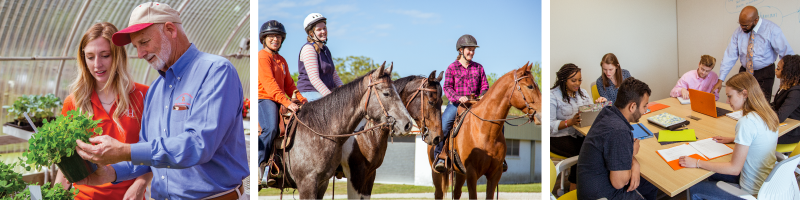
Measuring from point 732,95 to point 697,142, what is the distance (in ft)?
1.59

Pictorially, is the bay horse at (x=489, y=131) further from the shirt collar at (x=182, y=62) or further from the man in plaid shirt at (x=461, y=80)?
the shirt collar at (x=182, y=62)

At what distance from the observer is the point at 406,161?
3752mm

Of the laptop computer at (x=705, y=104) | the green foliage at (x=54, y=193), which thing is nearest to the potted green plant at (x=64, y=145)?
the green foliage at (x=54, y=193)

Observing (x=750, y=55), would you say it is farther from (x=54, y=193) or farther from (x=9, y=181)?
(x=9, y=181)

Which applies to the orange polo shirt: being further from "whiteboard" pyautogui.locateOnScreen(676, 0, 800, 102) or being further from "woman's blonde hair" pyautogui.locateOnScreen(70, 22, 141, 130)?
"whiteboard" pyautogui.locateOnScreen(676, 0, 800, 102)

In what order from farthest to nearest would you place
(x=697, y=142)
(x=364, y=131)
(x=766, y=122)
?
(x=697, y=142) → (x=766, y=122) → (x=364, y=131)

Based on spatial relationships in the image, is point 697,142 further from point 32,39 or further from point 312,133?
point 32,39

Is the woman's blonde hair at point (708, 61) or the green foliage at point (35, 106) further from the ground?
the woman's blonde hair at point (708, 61)

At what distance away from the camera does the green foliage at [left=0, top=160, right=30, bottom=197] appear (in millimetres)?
2900

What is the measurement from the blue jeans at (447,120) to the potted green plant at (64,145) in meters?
2.44

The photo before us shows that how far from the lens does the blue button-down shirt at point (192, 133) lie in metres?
2.70

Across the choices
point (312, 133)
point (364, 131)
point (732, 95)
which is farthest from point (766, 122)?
point (312, 133)

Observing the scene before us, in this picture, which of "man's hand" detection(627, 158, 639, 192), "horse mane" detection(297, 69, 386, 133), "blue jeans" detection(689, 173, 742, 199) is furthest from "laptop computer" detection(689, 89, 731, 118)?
"horse mane" detection(297, 69, 386, 133)

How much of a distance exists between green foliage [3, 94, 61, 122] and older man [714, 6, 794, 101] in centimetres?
575
